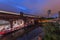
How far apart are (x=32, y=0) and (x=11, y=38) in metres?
0.97

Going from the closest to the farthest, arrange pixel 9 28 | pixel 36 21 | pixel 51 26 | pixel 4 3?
pixel 4 3, pixel 9 28, pixel 51 26, pixel 36 21

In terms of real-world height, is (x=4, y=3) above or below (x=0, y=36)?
above

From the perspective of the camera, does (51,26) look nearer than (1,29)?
No

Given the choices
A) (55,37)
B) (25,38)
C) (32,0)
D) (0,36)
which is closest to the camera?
(0,36)

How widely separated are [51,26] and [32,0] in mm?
1096

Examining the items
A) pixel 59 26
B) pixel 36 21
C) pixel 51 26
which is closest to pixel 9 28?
pixel 51 26

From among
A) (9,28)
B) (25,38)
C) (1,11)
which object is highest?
(1,11)

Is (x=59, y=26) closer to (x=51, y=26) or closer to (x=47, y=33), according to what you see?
(x=51, y=26)

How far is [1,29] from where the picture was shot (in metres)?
1.78

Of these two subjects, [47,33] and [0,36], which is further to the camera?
[47,33]

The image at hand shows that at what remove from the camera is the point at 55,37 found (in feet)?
8.12

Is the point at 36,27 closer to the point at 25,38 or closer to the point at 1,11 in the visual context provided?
the point at 25,38

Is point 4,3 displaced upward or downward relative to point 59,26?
upward

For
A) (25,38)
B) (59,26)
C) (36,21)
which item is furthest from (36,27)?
(59,26)
